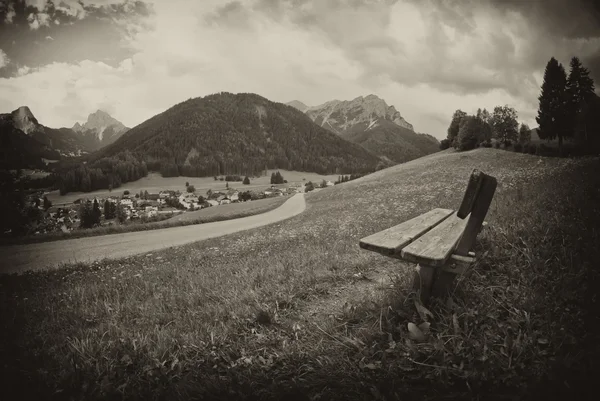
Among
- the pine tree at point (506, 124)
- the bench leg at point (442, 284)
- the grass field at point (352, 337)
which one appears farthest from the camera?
the pine tree at point (506, 124)

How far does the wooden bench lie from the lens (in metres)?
2.95

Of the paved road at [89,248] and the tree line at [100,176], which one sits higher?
the tree line at [100,176]

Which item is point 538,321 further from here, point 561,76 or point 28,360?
point 561,76

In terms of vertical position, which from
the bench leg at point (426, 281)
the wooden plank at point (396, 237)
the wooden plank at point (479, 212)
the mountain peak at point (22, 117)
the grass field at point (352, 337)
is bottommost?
the grass field at point (352, 337)

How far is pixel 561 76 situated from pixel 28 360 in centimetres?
7886

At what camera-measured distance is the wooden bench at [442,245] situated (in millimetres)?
2949

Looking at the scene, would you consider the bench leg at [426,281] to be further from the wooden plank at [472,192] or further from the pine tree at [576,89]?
the pine tree at [576,89]

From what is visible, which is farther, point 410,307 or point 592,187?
point 592,187

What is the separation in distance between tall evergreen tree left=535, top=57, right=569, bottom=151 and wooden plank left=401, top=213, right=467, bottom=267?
2694 inches

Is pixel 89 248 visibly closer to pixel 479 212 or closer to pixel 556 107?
pixel 479 212

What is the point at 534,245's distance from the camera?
4.09 metres

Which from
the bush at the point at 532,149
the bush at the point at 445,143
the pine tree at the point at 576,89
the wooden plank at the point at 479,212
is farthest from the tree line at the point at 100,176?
the pine tree at the point at 576,89

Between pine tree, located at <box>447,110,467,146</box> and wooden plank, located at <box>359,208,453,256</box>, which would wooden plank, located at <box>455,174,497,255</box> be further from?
pine tree, located at <box>447,110,467,146</box>

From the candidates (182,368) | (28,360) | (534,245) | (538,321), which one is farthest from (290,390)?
(534,245)
